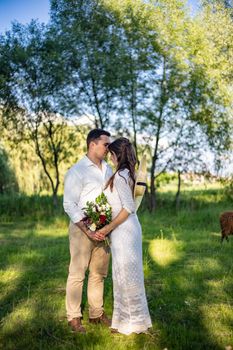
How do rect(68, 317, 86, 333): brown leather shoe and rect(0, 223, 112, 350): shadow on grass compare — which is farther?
rect(68, 317, 86, 333): brown leather shoe

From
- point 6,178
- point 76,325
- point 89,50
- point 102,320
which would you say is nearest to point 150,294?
point 102,320

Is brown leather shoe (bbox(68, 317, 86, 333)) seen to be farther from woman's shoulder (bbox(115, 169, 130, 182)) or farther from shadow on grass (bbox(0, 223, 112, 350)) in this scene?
woman's shoulder (bbox(115, 169, 130, 182))

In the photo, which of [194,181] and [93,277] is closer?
[93,277]

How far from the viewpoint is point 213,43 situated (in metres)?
21.4

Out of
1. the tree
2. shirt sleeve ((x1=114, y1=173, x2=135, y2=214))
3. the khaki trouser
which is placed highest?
the tree

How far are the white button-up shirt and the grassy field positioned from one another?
1.39 metres

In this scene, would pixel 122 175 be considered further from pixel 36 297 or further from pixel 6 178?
pixel 6 178

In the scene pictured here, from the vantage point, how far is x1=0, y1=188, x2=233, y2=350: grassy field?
5.76 m

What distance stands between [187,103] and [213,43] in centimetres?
306

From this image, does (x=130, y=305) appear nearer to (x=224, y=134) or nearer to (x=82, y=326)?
(x=82, y=326)

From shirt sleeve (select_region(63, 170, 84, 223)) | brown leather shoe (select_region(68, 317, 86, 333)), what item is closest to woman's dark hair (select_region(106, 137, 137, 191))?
shirt sleeve (select_region(63, 170, 84, 223))

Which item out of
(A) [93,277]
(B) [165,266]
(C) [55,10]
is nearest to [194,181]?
(C) [55,10]

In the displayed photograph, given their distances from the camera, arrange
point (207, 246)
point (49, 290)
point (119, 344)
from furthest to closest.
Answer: point (207, 246) → point (49, 290) → point (119, 344)

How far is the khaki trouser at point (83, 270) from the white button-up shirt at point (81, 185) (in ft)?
0.83
